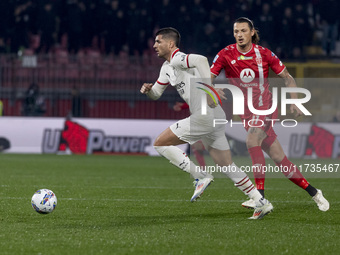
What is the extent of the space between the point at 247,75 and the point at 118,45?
48.0 ft

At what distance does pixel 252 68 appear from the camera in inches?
301

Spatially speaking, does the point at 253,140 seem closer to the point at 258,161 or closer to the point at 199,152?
the point at 258,161

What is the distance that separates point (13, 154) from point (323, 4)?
1071 centimetres

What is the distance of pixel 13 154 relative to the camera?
18.0 meters

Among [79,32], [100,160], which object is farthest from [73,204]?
[79,32]

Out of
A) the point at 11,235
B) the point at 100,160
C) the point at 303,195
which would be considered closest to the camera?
the point at 11,235

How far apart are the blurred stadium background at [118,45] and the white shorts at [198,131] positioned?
11029 mm

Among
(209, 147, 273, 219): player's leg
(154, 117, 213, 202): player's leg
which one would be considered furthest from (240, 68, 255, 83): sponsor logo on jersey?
(209, 147, 273, 219): player's leg

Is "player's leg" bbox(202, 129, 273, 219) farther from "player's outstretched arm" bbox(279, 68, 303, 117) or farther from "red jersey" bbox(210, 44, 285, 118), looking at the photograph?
"player's outstretched arm" bbox(279, 68, 303, 117)

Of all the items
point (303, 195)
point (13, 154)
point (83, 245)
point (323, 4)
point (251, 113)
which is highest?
point (323, 4)

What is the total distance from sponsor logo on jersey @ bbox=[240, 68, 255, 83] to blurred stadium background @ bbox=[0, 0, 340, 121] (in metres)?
10.8

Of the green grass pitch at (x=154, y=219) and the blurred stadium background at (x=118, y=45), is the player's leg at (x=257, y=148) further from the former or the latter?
the blurred stadium background at (x=118, y=45)

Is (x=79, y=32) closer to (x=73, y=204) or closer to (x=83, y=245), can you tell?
(x=73, y=204)

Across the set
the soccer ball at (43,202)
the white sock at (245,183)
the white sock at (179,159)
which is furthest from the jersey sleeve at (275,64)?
the soccer ball at (43,202)
